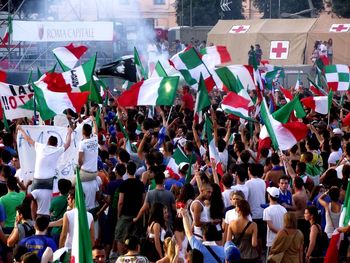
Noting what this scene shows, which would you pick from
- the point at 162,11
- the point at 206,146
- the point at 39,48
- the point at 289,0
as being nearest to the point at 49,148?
the point at 206,146

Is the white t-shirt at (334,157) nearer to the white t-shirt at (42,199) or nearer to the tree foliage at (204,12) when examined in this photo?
the white t-shirt at (42,199)

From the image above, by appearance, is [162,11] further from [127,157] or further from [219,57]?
[127,157]

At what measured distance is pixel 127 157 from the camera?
623 inches

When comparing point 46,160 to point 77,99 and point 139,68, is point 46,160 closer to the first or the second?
point 77,99

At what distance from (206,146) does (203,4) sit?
136 feet

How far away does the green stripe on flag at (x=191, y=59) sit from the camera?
22.5m

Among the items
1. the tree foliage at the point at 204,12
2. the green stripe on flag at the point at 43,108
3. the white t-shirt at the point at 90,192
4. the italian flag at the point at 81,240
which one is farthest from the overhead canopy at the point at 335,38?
the italian flag at the point at 81,240

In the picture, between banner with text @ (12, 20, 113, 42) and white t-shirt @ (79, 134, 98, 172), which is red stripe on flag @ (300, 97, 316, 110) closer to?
white t-shirt @ (79, 134, 98, 172)

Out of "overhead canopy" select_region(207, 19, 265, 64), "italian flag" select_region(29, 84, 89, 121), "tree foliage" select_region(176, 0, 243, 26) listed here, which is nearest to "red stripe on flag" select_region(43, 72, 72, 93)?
"italian flag" select_region(29, 84, 89, 121)

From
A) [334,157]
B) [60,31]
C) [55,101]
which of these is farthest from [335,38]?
[334,157]

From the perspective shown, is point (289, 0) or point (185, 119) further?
point (289, 0)

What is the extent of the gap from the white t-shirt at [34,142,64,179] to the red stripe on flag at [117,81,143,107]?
478 cm

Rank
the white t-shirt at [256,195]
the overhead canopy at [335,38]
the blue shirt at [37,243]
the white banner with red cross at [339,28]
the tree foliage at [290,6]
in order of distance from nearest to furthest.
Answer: the blue shirt at [37,243], the white t-shirt at [256,195], the overhead canopy at [335,38], the white banner with red cross at [339,28], the tree foliage at [290,6]

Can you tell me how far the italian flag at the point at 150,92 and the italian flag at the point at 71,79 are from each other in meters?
1.07
